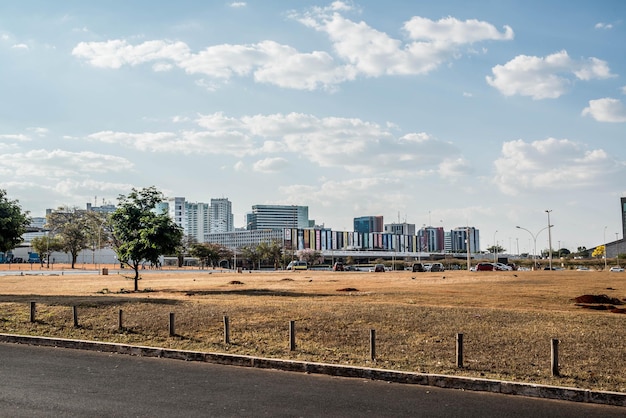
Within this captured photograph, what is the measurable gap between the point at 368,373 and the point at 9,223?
93.8 feet

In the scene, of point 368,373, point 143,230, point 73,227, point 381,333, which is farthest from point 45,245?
point 368,373

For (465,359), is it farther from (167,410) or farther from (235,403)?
(167,410)

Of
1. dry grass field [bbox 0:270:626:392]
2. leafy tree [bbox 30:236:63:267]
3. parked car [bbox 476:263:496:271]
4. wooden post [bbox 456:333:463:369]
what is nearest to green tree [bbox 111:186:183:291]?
dry grass field [bbox 0:270:626:392]

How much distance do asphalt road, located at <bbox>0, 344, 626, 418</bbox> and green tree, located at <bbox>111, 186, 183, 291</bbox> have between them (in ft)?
77.9

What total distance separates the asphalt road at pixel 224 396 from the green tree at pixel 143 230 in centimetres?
2373

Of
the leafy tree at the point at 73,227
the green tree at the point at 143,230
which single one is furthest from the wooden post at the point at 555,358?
the leafy tree at the point at 73,227

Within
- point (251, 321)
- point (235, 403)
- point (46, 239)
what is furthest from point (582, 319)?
point (46, 239)

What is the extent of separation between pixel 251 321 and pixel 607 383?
37.5ft

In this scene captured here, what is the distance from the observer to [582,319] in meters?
20.9

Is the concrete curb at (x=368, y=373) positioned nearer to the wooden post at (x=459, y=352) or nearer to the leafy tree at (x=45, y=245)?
the wooden post at (x=459, y=352)

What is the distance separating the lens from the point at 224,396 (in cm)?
1170

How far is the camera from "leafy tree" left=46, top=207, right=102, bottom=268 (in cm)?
12794

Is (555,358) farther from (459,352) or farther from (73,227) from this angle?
(73,227)

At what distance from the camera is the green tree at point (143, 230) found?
126 ft
